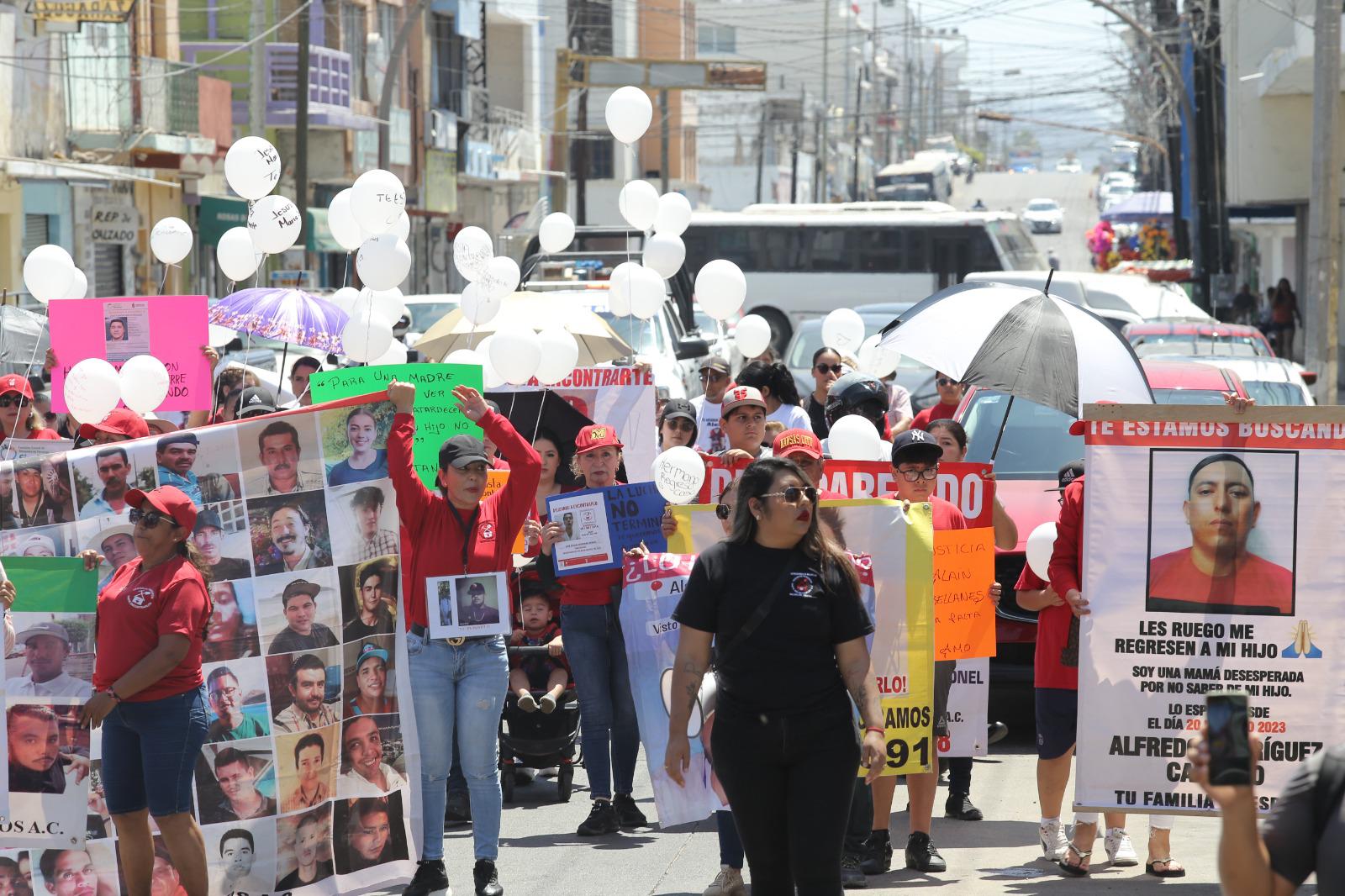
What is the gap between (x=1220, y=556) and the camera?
21.1 feet

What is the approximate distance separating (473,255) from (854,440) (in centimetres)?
242

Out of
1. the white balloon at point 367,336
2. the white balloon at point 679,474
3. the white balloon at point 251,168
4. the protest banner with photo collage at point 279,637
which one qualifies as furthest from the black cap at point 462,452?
the white balloon at point 251,168

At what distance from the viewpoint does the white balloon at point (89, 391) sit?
8547 mm

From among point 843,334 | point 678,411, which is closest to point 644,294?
point 678,411

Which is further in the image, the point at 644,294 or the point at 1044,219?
the point at 1044,219

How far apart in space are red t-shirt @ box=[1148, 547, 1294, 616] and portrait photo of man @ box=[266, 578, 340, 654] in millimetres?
3069

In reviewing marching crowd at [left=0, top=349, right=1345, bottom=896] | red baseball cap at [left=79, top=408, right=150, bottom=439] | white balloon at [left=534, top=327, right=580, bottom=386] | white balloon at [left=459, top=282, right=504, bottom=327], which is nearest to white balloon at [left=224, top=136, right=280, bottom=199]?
white balloon at [left=459, top=282, right=504, bottom=327]

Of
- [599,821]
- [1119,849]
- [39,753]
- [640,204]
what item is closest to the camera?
Answer: [39,753]

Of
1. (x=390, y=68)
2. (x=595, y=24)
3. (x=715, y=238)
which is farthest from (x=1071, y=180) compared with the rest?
(x=390, y=68)

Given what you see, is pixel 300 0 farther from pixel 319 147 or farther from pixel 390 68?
pixel 390 68

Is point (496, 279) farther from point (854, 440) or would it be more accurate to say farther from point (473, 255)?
point (854, 440)

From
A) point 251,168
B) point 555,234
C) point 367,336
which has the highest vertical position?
point 251,168

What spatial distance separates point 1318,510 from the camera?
6410mm

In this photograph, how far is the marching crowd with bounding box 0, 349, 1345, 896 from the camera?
530 centimetres
